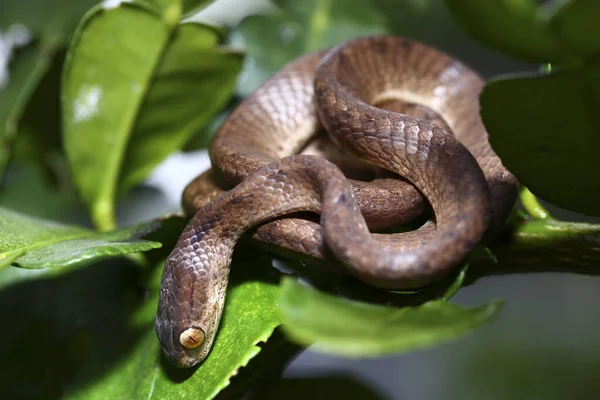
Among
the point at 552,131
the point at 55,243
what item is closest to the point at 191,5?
the point at 55,243

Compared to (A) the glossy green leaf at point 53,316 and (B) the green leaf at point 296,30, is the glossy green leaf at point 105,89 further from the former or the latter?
(B) the green leaf at point 296,30

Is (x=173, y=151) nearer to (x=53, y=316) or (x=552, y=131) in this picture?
(x=53, y=316)

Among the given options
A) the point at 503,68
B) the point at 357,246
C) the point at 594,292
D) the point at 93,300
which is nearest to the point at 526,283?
the point at 594,292

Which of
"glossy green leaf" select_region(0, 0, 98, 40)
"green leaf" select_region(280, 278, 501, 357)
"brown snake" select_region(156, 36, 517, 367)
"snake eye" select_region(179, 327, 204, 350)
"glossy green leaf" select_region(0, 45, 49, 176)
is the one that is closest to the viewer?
"green leaf" select_region(280, 278, 501, 357)

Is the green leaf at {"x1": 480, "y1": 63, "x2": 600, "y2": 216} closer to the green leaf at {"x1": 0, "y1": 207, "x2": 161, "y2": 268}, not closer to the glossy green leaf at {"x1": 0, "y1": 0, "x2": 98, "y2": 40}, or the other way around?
the green leaf at {"x1": 0, "y1": 207, "x2": 161, "y2": 268}

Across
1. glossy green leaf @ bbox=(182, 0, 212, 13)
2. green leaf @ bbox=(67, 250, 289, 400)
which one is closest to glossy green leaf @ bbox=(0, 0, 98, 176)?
glossy green leaf @ bbox=(182, 0, 212, 13)
